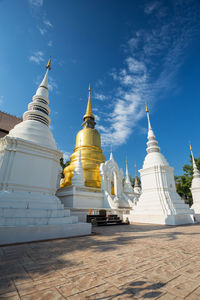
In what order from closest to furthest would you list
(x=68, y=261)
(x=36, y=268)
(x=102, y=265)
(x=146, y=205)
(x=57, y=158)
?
1. (x=36, y=268)
2. (x=102, y=265)
3. (x=68, y=261)
4. (x=57, y=158)
5. (x=146, y=205)

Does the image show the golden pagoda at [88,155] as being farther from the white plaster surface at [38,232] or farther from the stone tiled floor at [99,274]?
the stone tiled floor at [99,274]

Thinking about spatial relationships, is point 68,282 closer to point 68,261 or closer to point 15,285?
point 15,285

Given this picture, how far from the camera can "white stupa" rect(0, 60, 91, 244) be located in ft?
17.7

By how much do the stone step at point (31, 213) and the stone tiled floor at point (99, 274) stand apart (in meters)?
1.65

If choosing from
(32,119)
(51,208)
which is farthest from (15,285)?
(32,119)

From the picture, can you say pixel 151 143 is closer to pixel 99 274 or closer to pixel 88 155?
pixel 88 155

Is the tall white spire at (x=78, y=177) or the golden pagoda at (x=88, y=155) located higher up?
the golden pagoda at (x=88, y=155)

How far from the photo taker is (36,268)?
2885mm

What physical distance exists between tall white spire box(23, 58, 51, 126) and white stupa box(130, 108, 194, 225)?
953 centimetres

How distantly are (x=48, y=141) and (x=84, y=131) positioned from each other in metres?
14.8

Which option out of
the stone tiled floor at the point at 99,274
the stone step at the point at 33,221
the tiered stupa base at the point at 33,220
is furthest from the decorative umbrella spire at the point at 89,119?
the stone tiled floor at the point at 99,274

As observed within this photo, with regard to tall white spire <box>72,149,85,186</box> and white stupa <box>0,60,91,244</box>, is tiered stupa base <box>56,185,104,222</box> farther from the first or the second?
white stupa <box>0,60,91,244</box>

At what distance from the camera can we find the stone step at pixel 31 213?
5426 millimetres

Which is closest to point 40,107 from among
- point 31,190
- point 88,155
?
point 31,190
